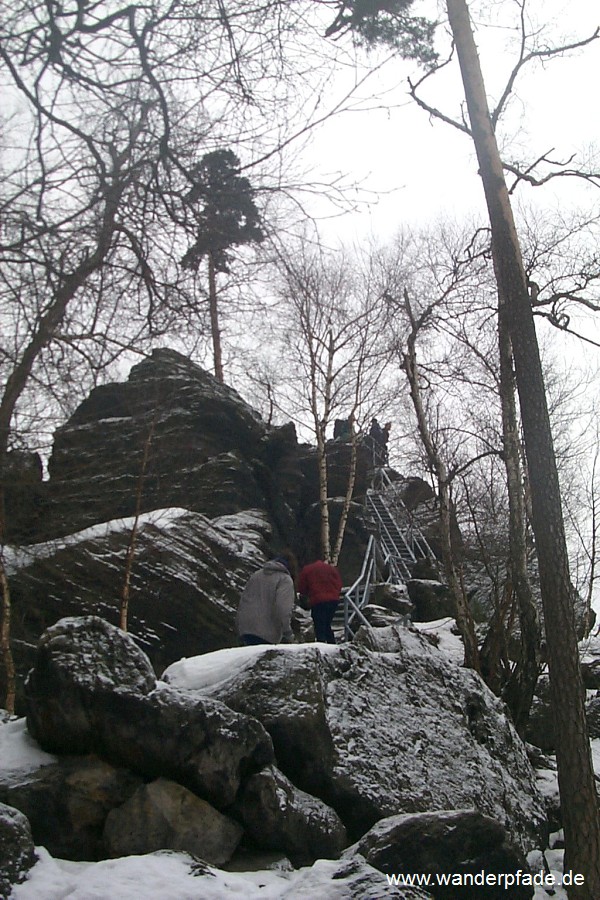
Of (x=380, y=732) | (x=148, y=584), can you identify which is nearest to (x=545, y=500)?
(x=380, y=732)

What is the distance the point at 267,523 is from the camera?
1605 cm

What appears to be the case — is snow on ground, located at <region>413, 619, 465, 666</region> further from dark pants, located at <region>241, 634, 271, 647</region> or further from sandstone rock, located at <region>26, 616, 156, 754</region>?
sandstone rock, located at <region>26, 616, 156, 754</region>

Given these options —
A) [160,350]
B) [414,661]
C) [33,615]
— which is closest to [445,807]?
[414,661]

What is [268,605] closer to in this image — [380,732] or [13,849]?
[380,732]

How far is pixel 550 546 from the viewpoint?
5.83 metres

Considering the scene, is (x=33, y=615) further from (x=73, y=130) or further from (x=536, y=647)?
(x=73, y=130)

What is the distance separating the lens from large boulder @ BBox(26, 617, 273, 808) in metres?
4.89

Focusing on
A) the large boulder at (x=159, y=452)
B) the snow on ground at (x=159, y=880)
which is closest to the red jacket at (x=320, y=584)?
the large boulder at (x=159, y=452)

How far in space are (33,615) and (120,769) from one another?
5.59 m

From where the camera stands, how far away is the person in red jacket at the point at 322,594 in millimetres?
9289

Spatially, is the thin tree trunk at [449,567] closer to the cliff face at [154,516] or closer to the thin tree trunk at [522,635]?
the thin tree trunk at [522,635]

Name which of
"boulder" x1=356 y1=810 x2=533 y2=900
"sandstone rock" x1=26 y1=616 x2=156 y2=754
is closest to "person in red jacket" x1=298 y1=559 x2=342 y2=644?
"sandstone rock" x1=26 y1=616 x2=156 y2=754

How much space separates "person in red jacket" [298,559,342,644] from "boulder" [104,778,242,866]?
14.9 feet

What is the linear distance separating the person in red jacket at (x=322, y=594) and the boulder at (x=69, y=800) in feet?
15.1
